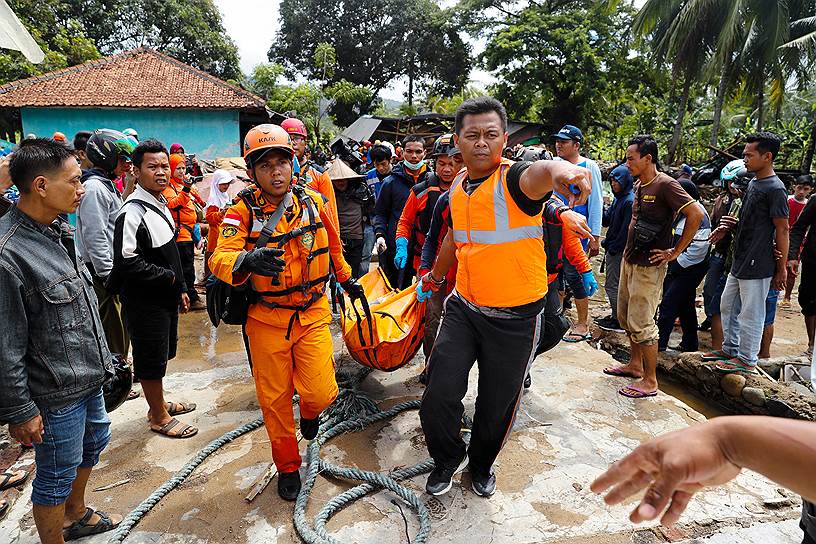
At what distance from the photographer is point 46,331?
2.05 metres

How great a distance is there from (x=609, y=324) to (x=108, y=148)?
565 cm

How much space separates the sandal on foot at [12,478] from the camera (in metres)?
2.95

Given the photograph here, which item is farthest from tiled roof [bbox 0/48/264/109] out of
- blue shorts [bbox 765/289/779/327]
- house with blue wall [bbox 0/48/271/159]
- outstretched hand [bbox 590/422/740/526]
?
outstretched hand [bbox 590/422/740/526]

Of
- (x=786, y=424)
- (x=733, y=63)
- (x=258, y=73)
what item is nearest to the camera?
(x=786, y=424)

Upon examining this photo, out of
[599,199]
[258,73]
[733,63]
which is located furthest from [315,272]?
[258,73]

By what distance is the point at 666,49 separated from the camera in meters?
18.9

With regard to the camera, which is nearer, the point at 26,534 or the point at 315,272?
the point at 26,534

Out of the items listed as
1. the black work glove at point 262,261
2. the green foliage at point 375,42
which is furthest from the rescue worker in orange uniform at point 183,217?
the green foliage at point 375,42

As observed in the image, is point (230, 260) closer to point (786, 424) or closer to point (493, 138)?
point (493, 138)

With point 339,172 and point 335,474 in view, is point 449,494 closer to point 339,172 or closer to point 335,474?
point 335,474

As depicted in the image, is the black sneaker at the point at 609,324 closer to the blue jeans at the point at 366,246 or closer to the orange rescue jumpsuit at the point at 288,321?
the blue jeans at the point at 366,246

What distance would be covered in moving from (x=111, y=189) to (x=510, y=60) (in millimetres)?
23674

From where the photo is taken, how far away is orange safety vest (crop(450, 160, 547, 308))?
251 cm

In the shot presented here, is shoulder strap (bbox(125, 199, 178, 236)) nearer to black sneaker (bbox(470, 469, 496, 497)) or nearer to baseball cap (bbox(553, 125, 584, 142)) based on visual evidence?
black sneaker (bbox(470, 469, 496, 497))
